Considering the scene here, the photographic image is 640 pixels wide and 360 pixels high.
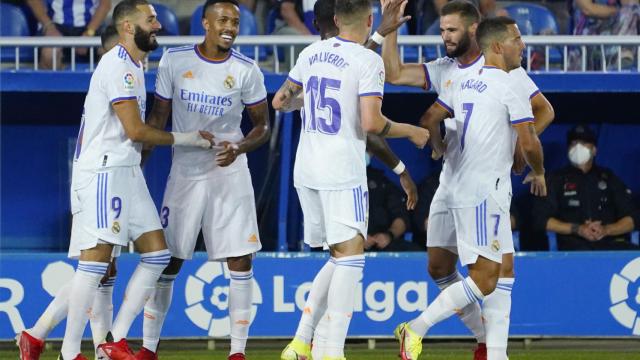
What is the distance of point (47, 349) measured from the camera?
34.5 ft

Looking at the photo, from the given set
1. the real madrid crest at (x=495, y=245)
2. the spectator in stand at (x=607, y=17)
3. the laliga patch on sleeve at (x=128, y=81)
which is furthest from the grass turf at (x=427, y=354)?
the spectator in stand at (x=607, y=17)

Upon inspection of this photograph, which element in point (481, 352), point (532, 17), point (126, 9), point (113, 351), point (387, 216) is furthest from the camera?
point (532, 17)

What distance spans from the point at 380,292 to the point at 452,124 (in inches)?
119

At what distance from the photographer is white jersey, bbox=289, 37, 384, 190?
739 centimetres

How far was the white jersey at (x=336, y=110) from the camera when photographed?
7391 mm

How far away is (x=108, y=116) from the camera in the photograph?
306 inches

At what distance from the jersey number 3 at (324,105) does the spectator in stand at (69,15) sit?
16.6 ft

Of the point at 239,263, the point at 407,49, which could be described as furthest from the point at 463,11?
the point at 407,49

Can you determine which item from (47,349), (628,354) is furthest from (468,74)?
(47,349)

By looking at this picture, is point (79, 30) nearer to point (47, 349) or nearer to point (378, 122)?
point (47, 349)

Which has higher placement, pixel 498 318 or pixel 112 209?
pixel 112 209

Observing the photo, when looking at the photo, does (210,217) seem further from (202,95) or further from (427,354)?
(427,354)

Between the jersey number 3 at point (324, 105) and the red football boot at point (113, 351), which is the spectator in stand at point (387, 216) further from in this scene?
the red football boot at point (113, 351)

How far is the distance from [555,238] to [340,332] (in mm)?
4573
